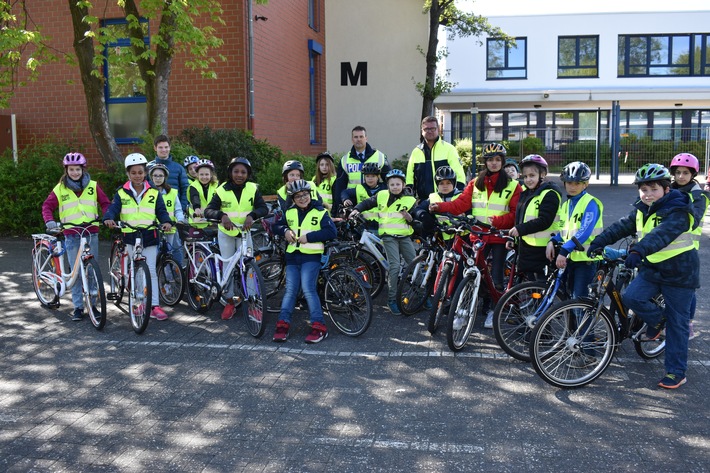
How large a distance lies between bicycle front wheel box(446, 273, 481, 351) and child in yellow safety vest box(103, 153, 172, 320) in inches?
126

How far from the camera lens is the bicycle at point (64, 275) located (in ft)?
24.5

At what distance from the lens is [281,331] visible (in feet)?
23.1

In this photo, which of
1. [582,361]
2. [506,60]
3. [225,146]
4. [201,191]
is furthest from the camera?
[506,60]

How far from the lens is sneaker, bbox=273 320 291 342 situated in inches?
275

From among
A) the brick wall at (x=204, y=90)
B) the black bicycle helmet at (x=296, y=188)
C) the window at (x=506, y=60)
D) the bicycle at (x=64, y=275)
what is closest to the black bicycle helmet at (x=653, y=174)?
the black bicycle helmet at (x=296, y=188)

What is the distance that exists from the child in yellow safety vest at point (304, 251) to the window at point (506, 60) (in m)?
32.9

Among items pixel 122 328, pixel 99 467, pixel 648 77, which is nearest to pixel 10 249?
pixel 122 328

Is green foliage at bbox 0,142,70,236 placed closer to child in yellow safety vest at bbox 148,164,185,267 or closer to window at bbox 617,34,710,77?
child in yellow safety vest at bbox 148,164,185,267

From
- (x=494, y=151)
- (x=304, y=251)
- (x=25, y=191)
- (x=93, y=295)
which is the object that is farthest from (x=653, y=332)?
(x=25, y=191)

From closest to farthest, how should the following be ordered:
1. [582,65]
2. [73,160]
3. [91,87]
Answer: [73,160]
[91,87]
[582,65]

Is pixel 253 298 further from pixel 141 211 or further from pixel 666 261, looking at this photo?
pixel 666 261

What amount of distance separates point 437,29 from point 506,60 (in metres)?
16.6

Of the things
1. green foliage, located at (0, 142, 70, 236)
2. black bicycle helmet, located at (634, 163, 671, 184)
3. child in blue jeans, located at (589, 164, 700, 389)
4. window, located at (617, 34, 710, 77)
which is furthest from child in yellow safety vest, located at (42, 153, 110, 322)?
window, located at (617, 34, 710, 77)

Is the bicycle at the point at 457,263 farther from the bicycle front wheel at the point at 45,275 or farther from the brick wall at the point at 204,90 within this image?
the brick wall at the point at 204,90
